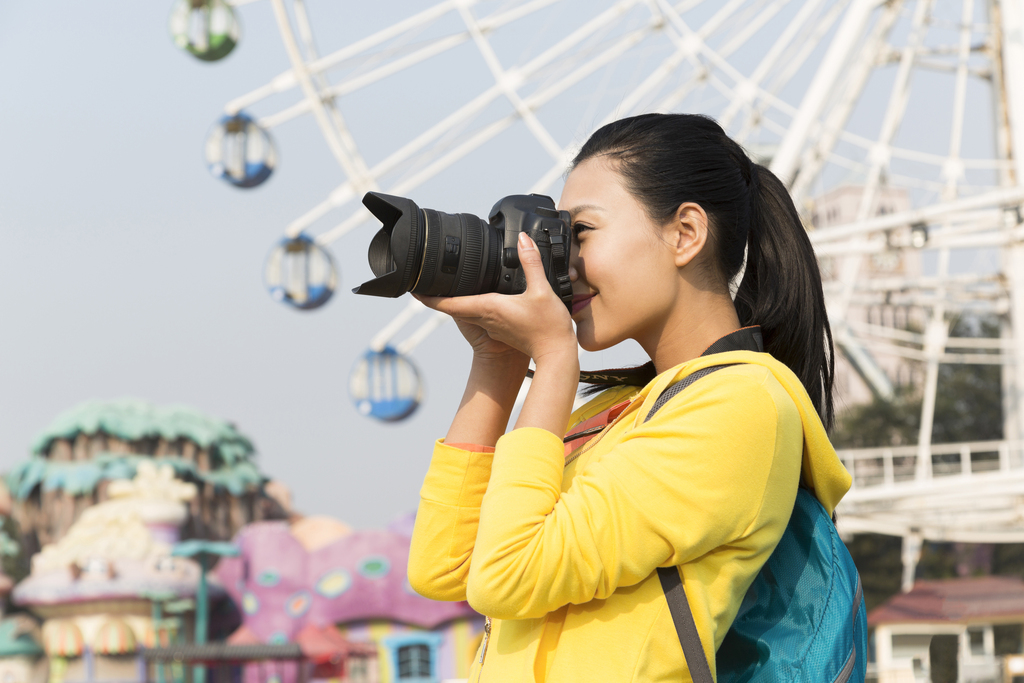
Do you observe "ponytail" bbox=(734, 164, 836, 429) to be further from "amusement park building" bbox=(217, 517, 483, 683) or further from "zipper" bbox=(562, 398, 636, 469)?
"amusement park building" bbox=(217, 517, 483, 683)

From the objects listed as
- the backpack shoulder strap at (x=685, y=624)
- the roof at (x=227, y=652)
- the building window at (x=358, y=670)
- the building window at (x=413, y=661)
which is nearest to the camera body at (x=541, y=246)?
the backpack shoulder strap at (x=685, y=624)

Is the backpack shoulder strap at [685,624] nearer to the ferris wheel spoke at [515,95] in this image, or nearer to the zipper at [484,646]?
the zipper at [484,646]

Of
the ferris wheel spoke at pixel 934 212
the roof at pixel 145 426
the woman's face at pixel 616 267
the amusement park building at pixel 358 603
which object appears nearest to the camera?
the woman's face at pixel 616 267

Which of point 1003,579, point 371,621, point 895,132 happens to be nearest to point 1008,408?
point 1003,579

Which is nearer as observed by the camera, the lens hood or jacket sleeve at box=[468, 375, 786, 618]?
jacket sleeve at box=[468, 375, 786, 618]

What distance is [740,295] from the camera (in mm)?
1449

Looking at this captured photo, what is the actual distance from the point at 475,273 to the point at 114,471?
1878 cm

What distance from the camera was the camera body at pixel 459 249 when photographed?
3.96ft

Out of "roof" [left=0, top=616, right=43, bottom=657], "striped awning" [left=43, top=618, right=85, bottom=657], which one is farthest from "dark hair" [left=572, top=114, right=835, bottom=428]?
"roof" [left=0, top=616, right=43, bottom=657]

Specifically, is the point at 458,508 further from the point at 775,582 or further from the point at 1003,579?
the point at 1003,579

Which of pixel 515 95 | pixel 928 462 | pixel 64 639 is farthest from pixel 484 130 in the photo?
pixel 64 639

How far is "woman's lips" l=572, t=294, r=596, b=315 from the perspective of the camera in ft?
4.30

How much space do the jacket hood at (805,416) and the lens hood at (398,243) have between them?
322 millimetres

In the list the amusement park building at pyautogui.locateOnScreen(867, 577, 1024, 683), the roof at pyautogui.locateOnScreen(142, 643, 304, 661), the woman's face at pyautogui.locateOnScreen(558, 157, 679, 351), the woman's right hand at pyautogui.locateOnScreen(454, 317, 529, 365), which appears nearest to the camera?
the woman's face at pyautogui.locateOnScreen(558, 157, 679, 351)
